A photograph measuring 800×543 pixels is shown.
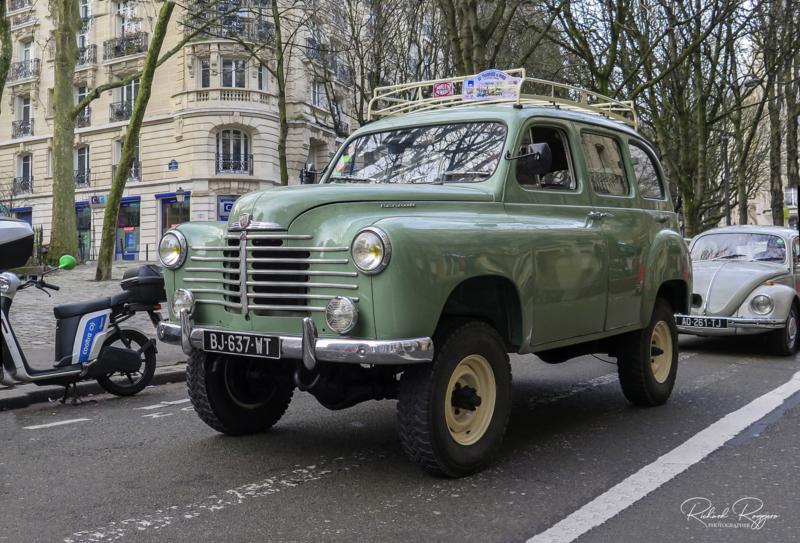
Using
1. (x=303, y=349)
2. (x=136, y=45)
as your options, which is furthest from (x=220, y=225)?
(x=136, y=45)

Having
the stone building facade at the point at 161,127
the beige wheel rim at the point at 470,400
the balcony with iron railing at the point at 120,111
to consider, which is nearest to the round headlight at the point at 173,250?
the beige wheel rim at the point at 470,400

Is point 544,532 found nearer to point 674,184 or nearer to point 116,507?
point 116,507

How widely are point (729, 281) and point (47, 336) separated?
8.68 metres

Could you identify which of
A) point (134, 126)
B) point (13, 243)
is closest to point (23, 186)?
point (134, 126)

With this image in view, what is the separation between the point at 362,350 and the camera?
3945mm

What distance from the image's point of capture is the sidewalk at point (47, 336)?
22.4 ft

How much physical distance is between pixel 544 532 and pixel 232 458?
2.09 metres

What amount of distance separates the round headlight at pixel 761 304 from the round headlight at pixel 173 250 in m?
7.49

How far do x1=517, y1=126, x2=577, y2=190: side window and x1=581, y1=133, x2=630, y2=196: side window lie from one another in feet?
0.67

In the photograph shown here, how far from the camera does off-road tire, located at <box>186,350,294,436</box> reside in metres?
5.09

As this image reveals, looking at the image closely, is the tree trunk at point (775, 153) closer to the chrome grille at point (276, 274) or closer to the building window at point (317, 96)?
the building window at point (317, 96)

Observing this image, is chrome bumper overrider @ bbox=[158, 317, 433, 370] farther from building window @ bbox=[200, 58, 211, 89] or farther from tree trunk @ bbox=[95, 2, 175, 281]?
building window @ bbox=[200, 58, 211, 89]

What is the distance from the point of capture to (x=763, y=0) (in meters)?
17.8

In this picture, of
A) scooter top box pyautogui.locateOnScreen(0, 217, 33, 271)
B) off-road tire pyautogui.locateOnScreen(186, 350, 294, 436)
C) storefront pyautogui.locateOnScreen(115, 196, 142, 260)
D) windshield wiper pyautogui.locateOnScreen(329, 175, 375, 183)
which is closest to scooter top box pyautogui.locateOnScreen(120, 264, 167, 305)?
scooter top box pyautogui.locateOnScreen(0, 217, 33, 271)
